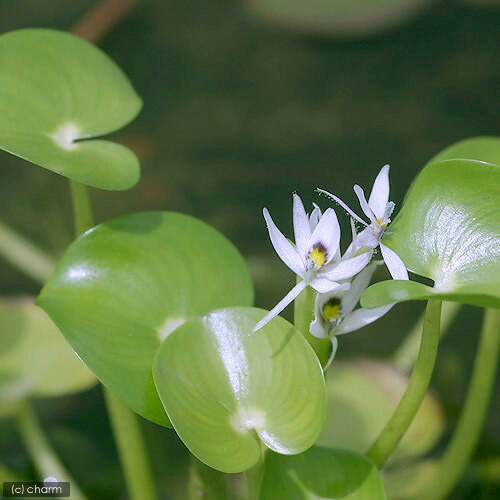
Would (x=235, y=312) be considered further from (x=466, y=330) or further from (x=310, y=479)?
(x=466, y=330)

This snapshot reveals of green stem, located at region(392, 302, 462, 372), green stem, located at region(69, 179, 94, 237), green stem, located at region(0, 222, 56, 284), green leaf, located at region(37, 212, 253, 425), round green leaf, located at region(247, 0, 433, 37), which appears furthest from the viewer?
round green leaf, located at region(247, 0, 433, 37)

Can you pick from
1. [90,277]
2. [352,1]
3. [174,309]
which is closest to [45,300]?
[90,277]

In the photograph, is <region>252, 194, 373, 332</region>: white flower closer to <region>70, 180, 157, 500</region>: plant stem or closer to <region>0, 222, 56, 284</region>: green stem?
<region>70, 180, 157, 500</region>: plant stem

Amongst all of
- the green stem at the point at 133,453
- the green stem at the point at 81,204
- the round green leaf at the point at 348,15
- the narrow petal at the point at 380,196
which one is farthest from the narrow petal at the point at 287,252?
the round green leaf at the point at 348,15

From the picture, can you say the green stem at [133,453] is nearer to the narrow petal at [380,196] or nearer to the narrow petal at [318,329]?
the narrow petal at [318,329]

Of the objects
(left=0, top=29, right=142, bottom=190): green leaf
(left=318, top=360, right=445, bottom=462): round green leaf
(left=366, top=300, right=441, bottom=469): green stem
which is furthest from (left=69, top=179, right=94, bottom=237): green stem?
(left=318, top=360, right=445, bottom=462): round green leaf
